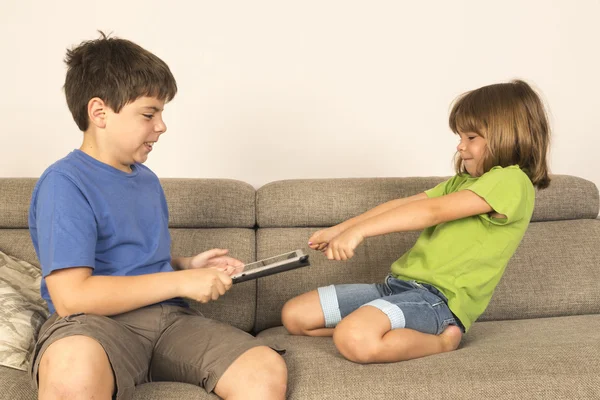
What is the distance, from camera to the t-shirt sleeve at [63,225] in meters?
1.43

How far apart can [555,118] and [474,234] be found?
4.23ft

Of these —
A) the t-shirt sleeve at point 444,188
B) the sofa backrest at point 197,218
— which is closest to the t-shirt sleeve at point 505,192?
the t-shirt sleeve at point 444,188

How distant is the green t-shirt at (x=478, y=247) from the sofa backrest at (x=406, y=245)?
35 cm

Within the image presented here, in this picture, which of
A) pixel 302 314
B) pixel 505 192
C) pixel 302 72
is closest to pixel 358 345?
pixel 302 314

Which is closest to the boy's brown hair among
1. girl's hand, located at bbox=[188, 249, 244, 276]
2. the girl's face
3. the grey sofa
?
girl's hand, located at bbox=[188, 249, 244, 276]

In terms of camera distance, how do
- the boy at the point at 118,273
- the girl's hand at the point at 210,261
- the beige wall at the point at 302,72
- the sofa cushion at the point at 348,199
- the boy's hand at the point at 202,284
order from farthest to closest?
the beige wall at the point at 302,72 < the sofa cushion at the point at 348,199 < the girl's hand at the point at 210,261 < the boy's hand at the point at 202,284 < the boy at the point at 118,273

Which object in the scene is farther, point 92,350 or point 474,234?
point 474,234

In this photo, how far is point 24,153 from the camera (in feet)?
8.78

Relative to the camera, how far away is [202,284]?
58.8 inches

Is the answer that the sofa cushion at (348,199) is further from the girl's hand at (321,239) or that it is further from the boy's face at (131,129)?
the boy's face at (131,129)

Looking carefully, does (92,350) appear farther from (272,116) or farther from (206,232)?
(272,116)

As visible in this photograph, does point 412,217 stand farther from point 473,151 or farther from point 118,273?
point 118,273

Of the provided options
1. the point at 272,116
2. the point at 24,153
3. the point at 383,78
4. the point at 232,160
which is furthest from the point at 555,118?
the point at 24,153

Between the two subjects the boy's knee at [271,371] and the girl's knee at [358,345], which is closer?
the boy's knee at [271,371]
